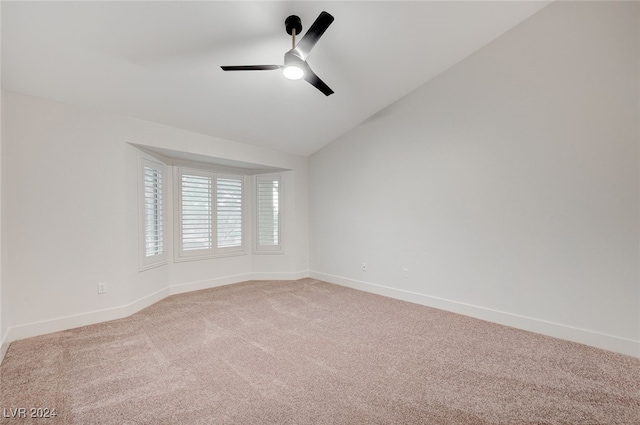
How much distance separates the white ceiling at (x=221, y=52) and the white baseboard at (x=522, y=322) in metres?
2.94

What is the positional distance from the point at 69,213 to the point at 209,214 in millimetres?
1953

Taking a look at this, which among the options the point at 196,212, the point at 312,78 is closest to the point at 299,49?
the point at 312,78

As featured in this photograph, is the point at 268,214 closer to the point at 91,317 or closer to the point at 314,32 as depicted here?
the point at 91,317

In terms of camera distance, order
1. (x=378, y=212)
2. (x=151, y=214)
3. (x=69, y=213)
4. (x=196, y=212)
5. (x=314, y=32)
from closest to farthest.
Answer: (x=314, y=32) < (x=69, y=213) < (x=151, y=214) < (x=378, y=212) < (x=196, y=212)

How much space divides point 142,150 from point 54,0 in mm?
1866

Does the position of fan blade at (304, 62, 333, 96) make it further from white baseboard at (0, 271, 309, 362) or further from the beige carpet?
white baseboard at (0, 271, 309, 362)

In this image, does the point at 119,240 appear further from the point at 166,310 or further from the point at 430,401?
the point at 430,401

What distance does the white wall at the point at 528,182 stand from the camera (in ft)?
8.23

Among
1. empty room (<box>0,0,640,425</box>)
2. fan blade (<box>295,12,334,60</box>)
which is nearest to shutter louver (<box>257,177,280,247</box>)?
empty room (<box>0,0,640,425</box>)

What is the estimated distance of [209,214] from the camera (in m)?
4.73

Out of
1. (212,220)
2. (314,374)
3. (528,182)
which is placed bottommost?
(314,374)

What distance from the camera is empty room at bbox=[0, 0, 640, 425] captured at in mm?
1977

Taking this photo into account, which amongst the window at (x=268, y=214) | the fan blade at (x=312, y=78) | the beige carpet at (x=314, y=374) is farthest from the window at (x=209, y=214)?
the fan blade at (x=312, y=78)

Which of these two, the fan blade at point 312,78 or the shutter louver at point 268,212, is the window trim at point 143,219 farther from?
the fan blade at point 312,78
